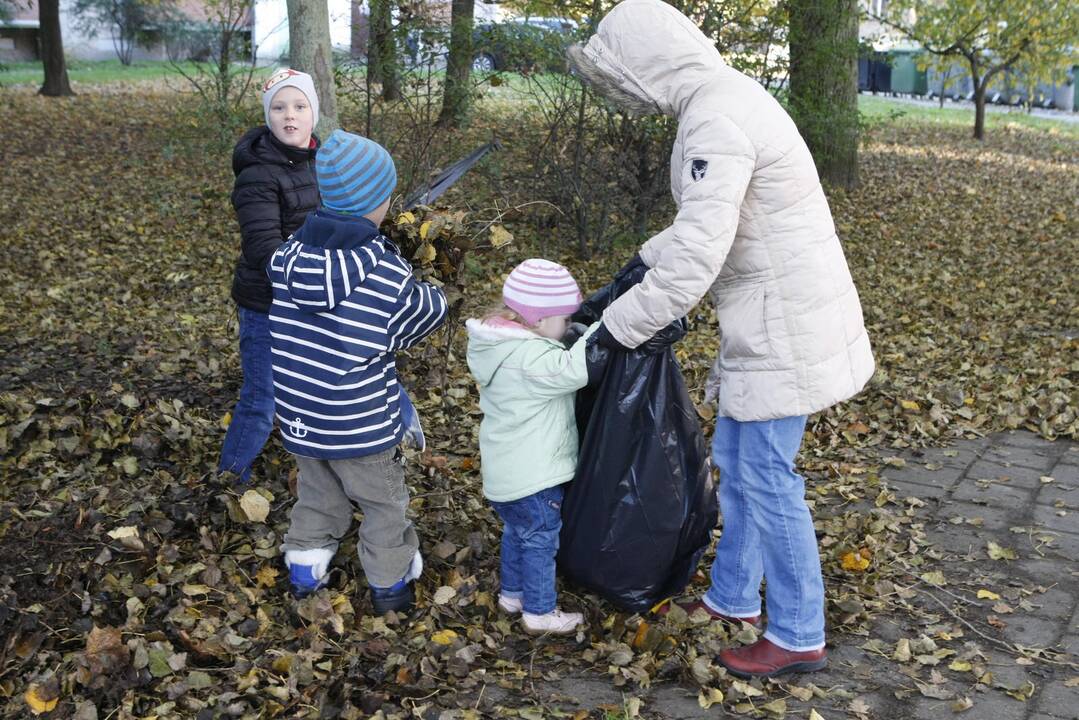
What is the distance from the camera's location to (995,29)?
16656 millimetres

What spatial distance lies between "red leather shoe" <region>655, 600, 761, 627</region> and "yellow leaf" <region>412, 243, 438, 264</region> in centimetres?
145

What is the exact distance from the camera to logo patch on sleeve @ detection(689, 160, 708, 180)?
2.88m

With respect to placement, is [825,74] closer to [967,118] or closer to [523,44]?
[523,44]

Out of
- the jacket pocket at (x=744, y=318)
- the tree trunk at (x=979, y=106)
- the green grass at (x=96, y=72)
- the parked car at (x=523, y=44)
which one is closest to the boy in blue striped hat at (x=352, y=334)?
the jacket pocket at (x=744, y=318)

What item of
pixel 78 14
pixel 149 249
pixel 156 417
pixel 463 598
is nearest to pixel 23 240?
pixel 149 249

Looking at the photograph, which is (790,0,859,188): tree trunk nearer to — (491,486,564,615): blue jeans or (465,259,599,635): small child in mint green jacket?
(465,259,599,635): small child in mint green jacket

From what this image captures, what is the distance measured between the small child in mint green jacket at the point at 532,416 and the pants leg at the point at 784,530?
568 mm

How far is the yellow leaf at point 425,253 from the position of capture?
3752 mm

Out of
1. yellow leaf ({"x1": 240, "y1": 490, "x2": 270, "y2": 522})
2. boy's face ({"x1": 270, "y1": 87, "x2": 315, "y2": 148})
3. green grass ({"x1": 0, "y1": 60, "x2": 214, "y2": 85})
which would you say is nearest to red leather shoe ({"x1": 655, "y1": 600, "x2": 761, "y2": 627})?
yellow leaf ({"x1": 240, "y1": 490, "x2": 270, "y2": 522})

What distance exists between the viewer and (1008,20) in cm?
1628

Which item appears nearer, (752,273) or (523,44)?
(752,273)

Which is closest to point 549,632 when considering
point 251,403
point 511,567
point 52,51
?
point 511,567

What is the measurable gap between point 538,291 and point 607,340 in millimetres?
269

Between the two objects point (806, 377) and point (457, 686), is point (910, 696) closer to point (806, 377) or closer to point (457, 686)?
point (806, 377)
